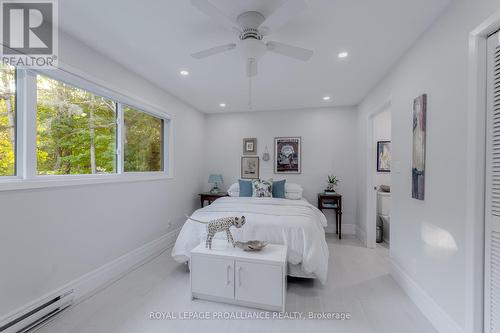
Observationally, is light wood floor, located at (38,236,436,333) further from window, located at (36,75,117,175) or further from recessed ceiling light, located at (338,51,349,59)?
recessed ceiling light, located at (338,51,349,59)

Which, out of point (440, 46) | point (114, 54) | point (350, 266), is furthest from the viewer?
point (350, 266)

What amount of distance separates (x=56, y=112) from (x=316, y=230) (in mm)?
2823

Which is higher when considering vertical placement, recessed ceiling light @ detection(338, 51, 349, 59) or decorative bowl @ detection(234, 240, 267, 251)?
recessed ceiling light @ detection(338, 51, 349, 59)

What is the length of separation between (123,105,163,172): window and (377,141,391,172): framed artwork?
388cm

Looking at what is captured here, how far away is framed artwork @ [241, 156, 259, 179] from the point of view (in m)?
4.78

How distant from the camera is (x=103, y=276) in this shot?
7.94 feet

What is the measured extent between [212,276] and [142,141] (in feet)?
7.31

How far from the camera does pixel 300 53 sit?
1.87 m

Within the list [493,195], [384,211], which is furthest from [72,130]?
[384,211]

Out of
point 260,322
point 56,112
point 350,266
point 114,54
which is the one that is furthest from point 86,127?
point 350,266

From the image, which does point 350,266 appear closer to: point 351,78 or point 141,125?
point 351,78

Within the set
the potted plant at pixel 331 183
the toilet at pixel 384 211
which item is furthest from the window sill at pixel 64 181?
the toilet at pixel 384 211

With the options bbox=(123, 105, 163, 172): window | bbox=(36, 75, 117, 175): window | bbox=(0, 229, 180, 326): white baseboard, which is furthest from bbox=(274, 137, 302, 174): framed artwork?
bbox=(36, 75, 117, 175): window

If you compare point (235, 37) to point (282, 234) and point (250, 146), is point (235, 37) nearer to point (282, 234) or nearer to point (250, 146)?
point (282, 234)
